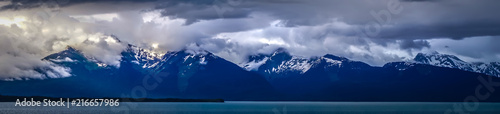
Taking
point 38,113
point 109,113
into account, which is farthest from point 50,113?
point 109,113

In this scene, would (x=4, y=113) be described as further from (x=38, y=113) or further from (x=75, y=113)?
(x=75, y=113)

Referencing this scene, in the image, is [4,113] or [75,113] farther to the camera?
[75,113]

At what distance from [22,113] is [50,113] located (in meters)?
8.47

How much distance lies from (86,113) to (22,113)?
20769 millimetres

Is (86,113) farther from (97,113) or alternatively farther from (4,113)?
(4,113)

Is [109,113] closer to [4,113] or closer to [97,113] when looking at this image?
[97,113]

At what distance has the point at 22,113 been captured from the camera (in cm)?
18462

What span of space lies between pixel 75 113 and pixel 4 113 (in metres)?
23.6

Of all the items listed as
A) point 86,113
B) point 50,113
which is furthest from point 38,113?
point 86,113

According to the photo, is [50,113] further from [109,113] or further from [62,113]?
[109,113]

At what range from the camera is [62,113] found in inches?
7687

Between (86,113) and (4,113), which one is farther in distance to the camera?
(86,113)

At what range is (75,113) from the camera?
199750 millimetres

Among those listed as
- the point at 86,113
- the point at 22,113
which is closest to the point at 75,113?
the point at 86,113
